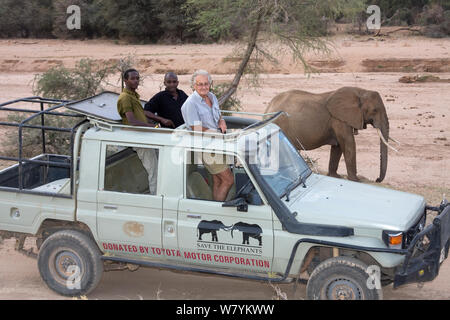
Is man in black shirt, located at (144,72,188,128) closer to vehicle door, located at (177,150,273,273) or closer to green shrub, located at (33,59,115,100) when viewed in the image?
vehicle door, located at (177,150,273,273)

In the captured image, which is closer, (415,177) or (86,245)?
(86,245)

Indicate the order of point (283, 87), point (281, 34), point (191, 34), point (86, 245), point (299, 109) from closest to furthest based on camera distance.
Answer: point (86, 245) < point (299, 109) < point (281, 34) < point (283, 87) < point (191, 34)

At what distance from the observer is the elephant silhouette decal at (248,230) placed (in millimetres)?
6196

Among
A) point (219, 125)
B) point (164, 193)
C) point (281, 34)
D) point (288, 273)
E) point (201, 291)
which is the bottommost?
point (201, 291)

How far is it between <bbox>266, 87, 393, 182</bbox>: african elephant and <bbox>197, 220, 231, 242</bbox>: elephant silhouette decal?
5.53m

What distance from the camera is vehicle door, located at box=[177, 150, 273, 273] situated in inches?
244

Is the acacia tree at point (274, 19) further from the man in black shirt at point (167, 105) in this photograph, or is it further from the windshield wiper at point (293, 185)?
the windshield wiper at point (293, 185)

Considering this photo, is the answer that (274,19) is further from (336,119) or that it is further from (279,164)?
(279,164)

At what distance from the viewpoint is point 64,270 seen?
691 centimetres

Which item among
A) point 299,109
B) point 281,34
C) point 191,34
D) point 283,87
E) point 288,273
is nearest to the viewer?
point 288,273

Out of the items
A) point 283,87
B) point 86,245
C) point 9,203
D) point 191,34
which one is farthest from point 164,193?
point 191,34

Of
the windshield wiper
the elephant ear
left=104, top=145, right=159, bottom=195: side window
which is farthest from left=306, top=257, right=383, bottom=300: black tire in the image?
the elephant ear
